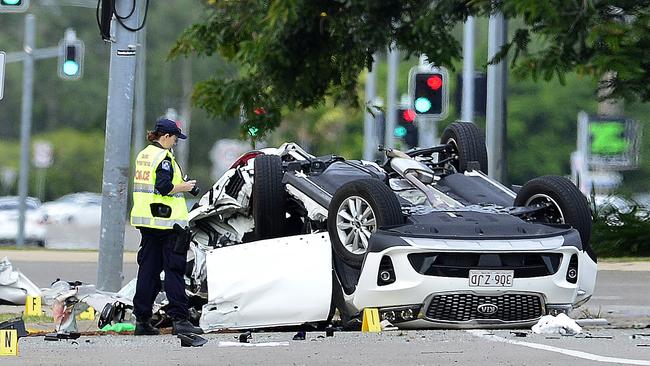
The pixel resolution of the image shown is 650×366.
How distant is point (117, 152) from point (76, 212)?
3978 cm

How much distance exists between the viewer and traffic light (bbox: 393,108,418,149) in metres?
30.4

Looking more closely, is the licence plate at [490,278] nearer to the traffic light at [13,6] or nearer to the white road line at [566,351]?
the white road line at [566,351]

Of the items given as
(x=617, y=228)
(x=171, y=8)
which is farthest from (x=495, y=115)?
(x=171, y=8)

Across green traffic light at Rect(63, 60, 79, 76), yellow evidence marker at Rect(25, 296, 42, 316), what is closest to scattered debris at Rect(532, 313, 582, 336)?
yellow evidence marker at Rect(25, 296, 42, 316)

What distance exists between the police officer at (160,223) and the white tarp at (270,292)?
0.23m

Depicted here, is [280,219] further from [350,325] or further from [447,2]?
[447,2]

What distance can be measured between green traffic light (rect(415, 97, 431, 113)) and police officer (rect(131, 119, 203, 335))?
1195 cm

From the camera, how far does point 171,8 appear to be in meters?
79.3

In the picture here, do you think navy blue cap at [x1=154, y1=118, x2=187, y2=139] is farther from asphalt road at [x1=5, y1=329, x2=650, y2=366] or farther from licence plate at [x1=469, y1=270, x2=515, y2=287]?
licence plate at [x1=469, y1=270, x2=515, y2=287]

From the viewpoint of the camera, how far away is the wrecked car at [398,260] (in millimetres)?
11734

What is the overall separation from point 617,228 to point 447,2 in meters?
6.61

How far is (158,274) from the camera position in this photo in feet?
40.0

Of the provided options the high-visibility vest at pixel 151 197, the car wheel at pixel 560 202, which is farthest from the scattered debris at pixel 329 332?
the car wheel at pixel 560 202

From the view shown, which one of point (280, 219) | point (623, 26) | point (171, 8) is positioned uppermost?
point (171, 8)
